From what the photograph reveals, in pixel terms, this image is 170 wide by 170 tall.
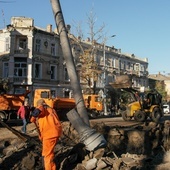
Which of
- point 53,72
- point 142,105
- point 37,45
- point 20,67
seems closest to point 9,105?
point 142,105

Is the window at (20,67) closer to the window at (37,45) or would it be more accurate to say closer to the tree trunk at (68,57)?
the window at (37,45)

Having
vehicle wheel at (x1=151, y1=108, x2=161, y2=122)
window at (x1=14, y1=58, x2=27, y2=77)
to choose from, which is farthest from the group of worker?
window at (x1=14, y1=58, x2=27, y2=77)

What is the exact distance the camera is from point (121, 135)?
1395 centimetres

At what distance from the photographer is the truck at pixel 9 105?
21969mm

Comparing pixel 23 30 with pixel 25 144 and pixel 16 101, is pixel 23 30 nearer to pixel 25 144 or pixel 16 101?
pixel 16 101

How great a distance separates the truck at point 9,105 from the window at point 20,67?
16541 millimetres

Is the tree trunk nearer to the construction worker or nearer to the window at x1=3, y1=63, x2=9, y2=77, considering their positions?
the construction worker

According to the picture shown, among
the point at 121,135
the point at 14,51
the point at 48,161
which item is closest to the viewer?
the point at 48,161

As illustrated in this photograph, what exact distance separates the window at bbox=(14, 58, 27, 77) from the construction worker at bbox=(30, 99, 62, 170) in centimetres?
3165

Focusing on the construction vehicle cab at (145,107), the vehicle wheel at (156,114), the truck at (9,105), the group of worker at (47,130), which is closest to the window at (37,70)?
the truck at (9,105)

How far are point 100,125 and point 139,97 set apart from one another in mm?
9131

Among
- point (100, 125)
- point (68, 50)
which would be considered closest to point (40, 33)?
point (100, 125)

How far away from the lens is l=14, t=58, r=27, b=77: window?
38.7 m

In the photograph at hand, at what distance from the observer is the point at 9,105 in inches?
874
